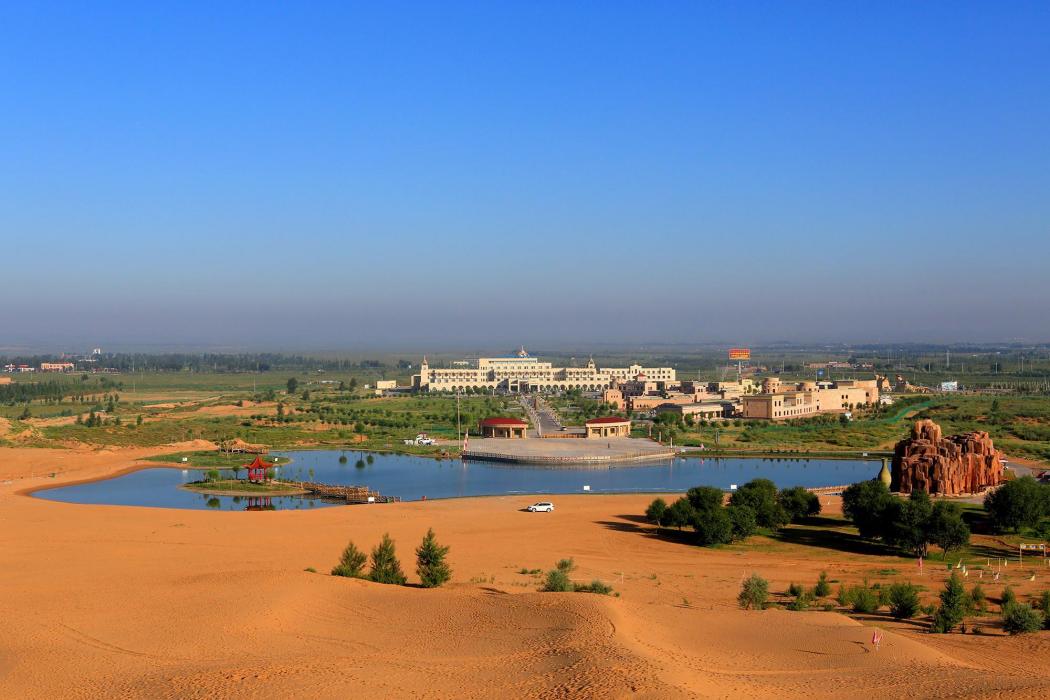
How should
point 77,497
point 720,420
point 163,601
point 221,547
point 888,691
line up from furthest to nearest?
point 720,420, point 77,497, point 221,547, point 163,601, point 888,691

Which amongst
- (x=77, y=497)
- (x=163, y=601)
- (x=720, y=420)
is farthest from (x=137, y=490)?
(x=720, y=420)

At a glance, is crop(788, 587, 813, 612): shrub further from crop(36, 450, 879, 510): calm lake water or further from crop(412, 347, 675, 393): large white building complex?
crop(412, 347, 675, 393): large white building complex

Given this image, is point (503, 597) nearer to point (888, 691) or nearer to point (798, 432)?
point (888, 691)

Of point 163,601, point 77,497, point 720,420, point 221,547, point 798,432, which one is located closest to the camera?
point 163,601

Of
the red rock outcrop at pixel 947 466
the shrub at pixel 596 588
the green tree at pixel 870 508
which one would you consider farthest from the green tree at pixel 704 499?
the red rock outcrop at pixel 947 466

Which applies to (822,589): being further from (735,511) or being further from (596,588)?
(735,511)

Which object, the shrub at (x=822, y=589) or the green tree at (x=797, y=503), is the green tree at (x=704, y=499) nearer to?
the green tree at (x=797, y=503)
